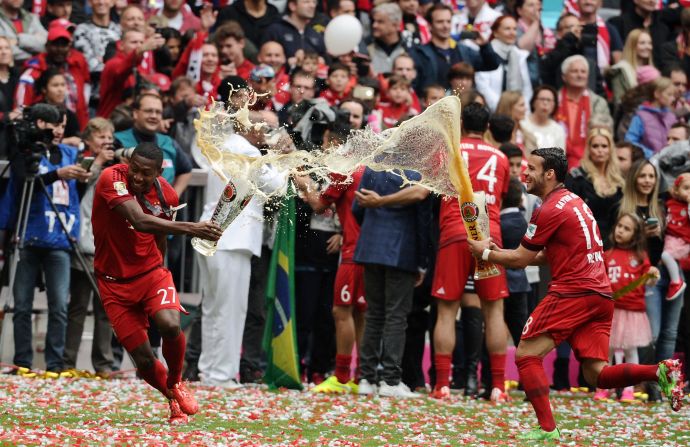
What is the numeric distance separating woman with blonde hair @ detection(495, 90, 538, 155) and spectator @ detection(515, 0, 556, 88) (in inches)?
92.4

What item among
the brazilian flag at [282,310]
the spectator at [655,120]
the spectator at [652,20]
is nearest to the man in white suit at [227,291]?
the brazilian flag at [282,310]

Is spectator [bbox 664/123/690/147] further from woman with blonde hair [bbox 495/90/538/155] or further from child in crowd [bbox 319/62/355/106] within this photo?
child in crowd [bbox 319/62/355/106]

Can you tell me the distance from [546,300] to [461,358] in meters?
4.43

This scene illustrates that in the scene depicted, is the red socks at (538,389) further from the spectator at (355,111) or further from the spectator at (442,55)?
the spectator at (442,55)

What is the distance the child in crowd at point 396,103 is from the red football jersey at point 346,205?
272 cm

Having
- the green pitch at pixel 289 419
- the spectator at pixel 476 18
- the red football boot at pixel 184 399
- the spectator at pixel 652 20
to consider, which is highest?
the spectator at pixel 652 20

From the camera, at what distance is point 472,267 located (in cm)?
1280

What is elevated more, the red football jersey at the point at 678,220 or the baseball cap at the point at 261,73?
the baseball cap at the point at 261,73

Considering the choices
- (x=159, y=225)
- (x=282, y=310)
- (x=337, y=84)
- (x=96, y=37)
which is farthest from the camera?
(x=96, y=37)

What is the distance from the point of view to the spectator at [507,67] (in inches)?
706

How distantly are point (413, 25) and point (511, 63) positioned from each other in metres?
1.51

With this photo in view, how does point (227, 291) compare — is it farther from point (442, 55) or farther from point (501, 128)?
point (442, 55)

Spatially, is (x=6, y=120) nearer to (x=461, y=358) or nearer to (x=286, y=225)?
(x=286, y=225)

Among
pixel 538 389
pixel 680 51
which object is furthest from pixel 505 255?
pixel 680 51
